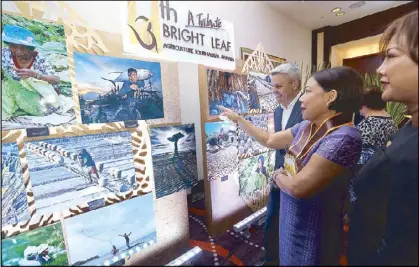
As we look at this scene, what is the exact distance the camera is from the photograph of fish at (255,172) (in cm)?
153

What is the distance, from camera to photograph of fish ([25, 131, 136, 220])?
887 mm

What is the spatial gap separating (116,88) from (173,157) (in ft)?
1.51

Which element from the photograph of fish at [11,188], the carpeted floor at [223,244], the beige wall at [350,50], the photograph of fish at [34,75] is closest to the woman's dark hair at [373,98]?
the beige wall at [350,50]

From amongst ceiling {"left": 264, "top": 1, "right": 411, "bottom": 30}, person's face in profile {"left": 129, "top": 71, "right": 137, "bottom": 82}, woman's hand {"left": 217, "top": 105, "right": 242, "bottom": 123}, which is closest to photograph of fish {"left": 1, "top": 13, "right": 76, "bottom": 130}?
person's face in profile {"left": 129, "top": 71, "right": 137, "bottom": 82}

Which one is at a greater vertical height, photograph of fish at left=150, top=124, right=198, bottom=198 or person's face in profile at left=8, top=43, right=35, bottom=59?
person's face in profile at left=8, top=43, right=35, bottom=59

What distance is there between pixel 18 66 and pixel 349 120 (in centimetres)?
115

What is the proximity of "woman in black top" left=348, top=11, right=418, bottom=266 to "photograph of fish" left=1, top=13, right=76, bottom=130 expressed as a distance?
1.04 m

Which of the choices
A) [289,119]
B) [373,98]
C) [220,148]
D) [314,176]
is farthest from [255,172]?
[314,176]

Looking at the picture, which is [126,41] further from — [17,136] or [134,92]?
[17,136]

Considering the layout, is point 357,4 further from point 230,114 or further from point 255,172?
point 255,172

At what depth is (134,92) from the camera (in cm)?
106

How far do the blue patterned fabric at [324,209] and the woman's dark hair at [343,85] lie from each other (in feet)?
0.24

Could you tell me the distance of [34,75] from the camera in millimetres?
842

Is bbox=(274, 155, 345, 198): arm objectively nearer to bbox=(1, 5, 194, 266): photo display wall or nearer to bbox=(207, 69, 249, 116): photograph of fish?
bbox=(207, 69, 249, 116): photograph of fish
